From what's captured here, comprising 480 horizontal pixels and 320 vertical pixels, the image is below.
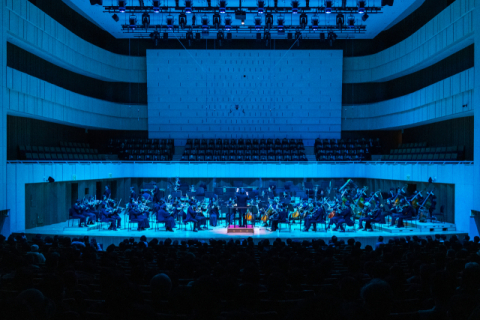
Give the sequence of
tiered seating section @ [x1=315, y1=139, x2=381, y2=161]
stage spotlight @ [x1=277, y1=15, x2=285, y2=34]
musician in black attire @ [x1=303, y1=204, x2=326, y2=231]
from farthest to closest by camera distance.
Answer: tiered seating section @ [x1=315, y1=139, x2=381, y2=161] → stage spotlight @ [x1=277, y1=15, x2=285, y2=34] → musician in black attire @ [x1=303, y1=204, x2=326, y2=231]

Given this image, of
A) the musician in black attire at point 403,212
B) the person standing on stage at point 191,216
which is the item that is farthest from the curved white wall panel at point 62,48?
the musician in black attire at point 403,212

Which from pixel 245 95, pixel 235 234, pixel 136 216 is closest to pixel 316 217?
pixel 235 234

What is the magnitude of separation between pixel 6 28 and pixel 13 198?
279 inches

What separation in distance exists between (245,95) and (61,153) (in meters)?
13.4

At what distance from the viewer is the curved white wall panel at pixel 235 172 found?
1609 cm

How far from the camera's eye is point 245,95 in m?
28.5

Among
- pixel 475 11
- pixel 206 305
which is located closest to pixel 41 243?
pixel 206 305

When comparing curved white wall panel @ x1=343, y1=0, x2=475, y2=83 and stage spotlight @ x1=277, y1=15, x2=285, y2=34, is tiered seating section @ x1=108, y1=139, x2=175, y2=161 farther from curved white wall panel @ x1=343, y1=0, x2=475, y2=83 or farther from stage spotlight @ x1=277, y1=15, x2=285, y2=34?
curved white wall panel @ x1=343, y1=0, x2=475, y2=83

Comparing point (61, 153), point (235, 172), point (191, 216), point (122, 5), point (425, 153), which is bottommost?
point (191, 216)


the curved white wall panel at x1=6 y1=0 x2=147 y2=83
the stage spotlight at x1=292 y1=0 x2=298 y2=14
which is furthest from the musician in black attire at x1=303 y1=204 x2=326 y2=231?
the curved white wall panel at x1=6 y1=0 x2=147 y2=83

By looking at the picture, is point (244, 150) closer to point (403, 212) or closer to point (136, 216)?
point (136, 216)

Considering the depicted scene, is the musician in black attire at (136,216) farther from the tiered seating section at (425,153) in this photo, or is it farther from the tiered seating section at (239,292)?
the tiered seating section at (425,153)

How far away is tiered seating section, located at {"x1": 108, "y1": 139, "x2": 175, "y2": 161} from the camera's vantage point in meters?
25.4

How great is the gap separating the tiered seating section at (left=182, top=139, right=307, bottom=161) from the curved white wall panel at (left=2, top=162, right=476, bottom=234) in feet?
2.86
